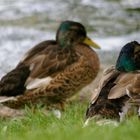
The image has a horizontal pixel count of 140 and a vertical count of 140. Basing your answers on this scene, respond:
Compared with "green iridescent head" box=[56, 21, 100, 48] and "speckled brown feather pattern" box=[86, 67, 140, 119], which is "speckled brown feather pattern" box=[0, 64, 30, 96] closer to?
"green iridescent head" box=[56, 21, 100, 48]

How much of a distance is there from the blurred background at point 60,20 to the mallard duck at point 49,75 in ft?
12.0

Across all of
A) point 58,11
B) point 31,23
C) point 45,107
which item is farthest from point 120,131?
point 58,11

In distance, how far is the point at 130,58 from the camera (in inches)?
371

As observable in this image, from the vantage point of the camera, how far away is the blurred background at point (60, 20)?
18.3 meters

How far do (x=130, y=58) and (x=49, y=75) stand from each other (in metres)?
2.60

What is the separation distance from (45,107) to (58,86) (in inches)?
21.5

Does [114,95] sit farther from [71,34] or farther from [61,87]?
[71,34]

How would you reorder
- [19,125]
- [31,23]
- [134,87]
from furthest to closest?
[31,23] < [19,125] < [134,87]

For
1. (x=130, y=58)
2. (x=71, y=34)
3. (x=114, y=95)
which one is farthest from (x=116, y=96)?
(x=71, y=34)

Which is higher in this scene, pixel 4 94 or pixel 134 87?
pixel 134 87

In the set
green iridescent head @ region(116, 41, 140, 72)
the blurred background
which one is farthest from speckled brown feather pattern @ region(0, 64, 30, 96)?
the blurred background

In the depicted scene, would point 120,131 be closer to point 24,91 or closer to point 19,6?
point 24,91

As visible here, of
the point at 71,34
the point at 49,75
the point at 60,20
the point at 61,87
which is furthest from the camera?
the point at 60,20

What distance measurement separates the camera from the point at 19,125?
8.80m
